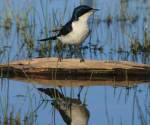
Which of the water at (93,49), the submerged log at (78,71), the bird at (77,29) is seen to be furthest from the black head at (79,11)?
the water at (93,49)

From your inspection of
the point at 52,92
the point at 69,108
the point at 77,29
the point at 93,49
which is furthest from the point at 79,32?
the point at 93,49

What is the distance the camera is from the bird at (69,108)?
640cm

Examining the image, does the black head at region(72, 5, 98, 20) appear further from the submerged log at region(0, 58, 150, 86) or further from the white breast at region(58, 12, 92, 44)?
the submerged log at region(0, 58, 150, 86)

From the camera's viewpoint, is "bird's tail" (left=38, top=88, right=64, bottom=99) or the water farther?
"bird's tail" (left=38, top=88, right=64, bottom=99)

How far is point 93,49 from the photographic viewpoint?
9.93 m

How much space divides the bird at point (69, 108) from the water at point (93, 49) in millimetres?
58

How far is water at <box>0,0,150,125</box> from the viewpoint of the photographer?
6.59 metres

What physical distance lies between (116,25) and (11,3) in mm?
1696

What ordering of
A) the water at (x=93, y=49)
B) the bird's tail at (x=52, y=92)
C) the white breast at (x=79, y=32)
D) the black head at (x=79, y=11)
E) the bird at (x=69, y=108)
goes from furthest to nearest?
the black head at (x=79, y=11) < the white breast at (x=79, y=32) < the bird's tail at (x=52, y=92) < the water at (x=93, y=49) < the bird at (x=69, y=108)

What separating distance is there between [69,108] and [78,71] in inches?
54.3

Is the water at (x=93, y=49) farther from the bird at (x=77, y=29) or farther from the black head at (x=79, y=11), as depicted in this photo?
the black head at (x=79, y=11)

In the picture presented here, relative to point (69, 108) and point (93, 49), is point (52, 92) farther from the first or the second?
point (93, 49)

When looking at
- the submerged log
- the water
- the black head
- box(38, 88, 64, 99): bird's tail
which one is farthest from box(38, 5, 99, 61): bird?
box(38, 88, 64, 99): bird's tail

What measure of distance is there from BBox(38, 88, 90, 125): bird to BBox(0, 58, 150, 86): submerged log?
0.56 m
